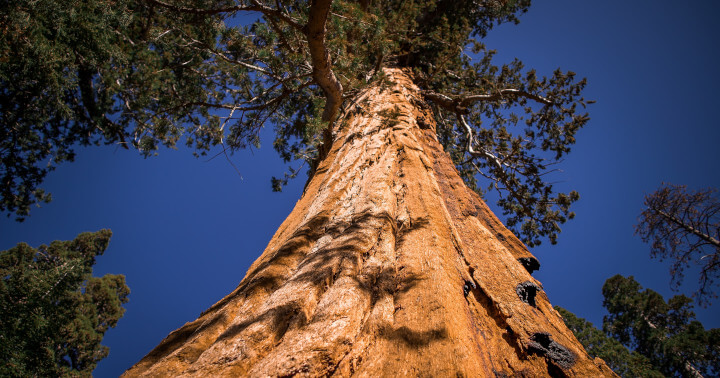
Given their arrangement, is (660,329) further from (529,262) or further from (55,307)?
(55,307)

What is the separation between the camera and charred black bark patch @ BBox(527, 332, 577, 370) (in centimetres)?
108

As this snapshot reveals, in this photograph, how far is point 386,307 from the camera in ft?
3.80

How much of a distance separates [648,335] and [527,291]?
1431cm

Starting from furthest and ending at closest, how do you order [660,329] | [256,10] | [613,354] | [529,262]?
[660,329] < [613,354] < [256,10] < [529,262]

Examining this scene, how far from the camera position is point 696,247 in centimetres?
736

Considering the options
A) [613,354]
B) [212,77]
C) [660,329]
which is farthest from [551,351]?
[660,329]

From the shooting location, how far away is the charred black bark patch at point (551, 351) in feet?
3.53

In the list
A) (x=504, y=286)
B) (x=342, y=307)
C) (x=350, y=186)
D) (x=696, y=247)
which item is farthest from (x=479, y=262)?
(x=696, y=247)

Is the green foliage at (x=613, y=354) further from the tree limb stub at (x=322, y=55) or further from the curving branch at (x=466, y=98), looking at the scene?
the tree limb stub at (x=322, y=55)

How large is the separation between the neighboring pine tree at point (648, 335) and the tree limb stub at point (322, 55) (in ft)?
33.6

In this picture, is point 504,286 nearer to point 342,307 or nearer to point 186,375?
point 342,307

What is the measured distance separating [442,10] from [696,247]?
8575 millimetres

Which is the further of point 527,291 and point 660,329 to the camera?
point 660,329

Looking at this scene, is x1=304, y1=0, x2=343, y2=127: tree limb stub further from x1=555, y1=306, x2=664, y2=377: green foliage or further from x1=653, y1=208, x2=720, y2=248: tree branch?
x1=653, y1=208, x2=720, y2=248: tree branch
